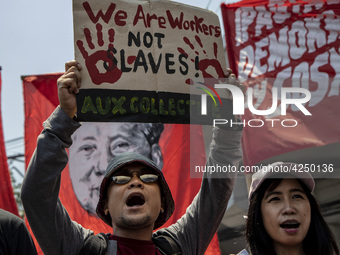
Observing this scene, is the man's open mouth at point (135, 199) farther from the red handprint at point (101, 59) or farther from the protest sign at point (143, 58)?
the red handprint at point (101, 59)

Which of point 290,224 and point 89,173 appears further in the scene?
point 89,173

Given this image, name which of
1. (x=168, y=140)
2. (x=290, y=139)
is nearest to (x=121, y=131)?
(x=168, y=140)

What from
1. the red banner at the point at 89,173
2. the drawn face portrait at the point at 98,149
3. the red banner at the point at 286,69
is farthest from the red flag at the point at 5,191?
the red banner at the point at 286,69

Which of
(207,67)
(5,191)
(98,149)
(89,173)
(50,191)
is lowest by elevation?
(5,191)

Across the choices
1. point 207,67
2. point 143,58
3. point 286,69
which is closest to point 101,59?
point 143,58

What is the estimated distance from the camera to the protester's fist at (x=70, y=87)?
7.76 feet

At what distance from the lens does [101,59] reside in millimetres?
2594

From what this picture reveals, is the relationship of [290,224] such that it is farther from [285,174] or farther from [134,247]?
[134,247]

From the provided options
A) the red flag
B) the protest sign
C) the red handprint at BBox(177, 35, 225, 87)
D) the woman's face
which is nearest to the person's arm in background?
the protest sign

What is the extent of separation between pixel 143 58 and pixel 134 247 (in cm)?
103

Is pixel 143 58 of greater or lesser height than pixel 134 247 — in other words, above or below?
above

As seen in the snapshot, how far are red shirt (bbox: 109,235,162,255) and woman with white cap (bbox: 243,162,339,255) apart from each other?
523mm

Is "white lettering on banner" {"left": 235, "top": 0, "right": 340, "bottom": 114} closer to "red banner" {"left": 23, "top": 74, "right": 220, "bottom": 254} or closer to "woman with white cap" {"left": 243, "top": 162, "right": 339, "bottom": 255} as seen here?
"red banner" {"left": 23, "top": 74, "right": 220, "bottom": 254}

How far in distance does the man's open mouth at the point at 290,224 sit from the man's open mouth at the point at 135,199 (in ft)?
2.33
